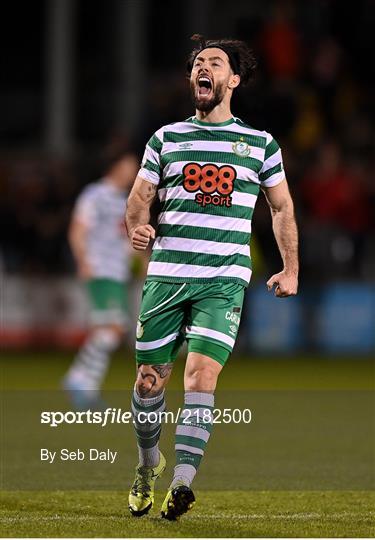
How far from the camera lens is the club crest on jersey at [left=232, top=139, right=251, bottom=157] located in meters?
7.53

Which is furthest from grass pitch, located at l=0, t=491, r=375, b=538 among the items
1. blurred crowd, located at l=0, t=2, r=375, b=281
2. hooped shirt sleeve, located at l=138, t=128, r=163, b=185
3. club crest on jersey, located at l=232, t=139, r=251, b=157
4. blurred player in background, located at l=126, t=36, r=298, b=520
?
blurred crowd, located at l=0, t=2, r=375, b=281

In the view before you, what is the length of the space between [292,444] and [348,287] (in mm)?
8898

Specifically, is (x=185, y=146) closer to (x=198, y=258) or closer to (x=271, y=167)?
(x=271, y=167)

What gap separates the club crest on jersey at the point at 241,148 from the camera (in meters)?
7.53

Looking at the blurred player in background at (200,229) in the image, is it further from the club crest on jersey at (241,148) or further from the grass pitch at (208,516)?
the grass pitch at (208,516)

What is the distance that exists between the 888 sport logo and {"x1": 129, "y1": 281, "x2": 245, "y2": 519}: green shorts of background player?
1.39 feet

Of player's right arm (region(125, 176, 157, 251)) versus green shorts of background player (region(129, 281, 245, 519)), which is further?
player's right arm (region(125, 176, 157, 251))

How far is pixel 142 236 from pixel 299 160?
1432 centimetres

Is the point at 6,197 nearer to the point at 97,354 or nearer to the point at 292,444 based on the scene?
the point at 97,354

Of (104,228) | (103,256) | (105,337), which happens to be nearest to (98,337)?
(105,337)

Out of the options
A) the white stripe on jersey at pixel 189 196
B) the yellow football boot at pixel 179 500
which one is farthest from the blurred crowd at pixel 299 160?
the yellow football boot at pixel 179 500

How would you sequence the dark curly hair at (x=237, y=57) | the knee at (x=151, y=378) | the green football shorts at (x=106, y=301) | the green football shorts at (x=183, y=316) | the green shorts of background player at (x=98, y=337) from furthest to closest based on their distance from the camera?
the green football shorts at (x=106, y=301) < the green shorts of background player at (x=98, y=337) < the dark curly hair at (x=237, y=57) < the knee at (x=151, y=378) < the green football shorts at (x=183, y=316)

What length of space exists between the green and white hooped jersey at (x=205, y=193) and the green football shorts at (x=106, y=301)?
582 centimetres

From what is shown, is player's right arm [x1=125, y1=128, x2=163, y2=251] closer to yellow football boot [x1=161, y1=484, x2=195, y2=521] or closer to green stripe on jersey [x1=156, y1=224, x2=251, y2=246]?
green stripe on jersey [x1=156, y1=224, x2=251, y2=246]
